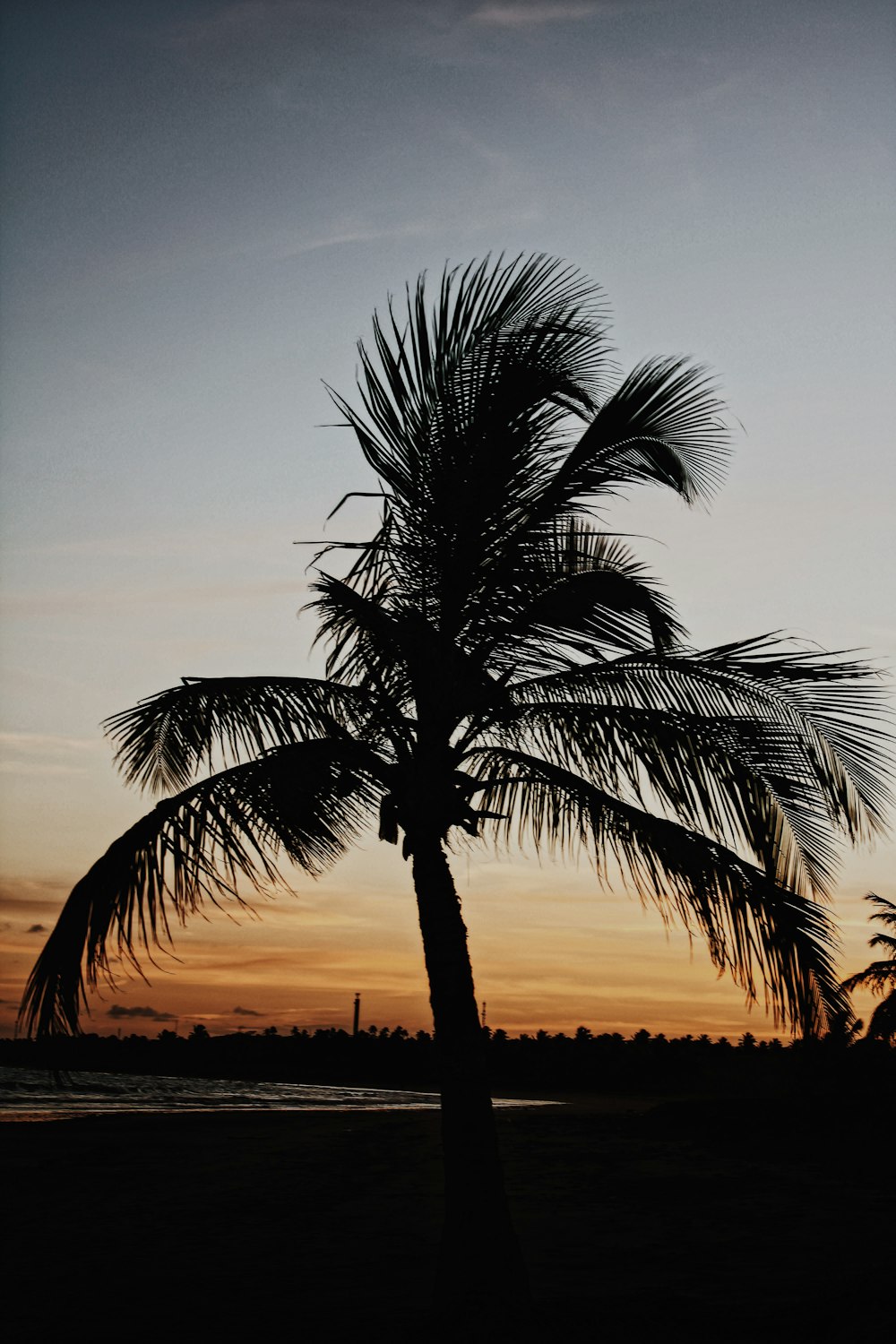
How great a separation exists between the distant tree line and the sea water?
317 centimetres

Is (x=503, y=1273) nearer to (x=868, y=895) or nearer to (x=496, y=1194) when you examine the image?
(x=496, y=1194)

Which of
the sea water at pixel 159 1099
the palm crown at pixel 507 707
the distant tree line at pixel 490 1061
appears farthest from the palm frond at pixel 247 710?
the distant tree line at pixel 490 1061

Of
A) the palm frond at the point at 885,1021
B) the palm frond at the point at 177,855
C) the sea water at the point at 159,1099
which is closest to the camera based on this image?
the palm frond at the point at 177,855

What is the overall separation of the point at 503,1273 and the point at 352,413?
5700 millimetres

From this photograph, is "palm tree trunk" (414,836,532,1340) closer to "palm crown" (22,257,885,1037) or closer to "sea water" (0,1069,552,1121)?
"palm crown" (22,257,885,1037)

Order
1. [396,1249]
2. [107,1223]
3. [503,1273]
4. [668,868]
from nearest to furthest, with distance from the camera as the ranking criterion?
[503,1273] → [668,868] → [396,1249] → [107,1223]

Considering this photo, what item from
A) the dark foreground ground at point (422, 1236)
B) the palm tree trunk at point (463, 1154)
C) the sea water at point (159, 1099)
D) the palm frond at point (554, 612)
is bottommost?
the sea water at point (159, 1099)

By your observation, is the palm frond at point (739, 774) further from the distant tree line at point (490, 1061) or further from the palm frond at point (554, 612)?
the distant tree line at point (490, 1061)

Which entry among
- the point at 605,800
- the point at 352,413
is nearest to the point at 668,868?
the point at 605,800

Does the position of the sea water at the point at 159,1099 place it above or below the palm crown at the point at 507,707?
below

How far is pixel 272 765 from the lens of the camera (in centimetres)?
712

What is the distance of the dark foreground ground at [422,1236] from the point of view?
7.68 metres

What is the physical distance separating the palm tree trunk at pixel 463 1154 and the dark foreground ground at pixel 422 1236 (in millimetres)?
234

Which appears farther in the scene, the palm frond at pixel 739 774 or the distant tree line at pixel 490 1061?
the distant tree line at pixel 490 1061
